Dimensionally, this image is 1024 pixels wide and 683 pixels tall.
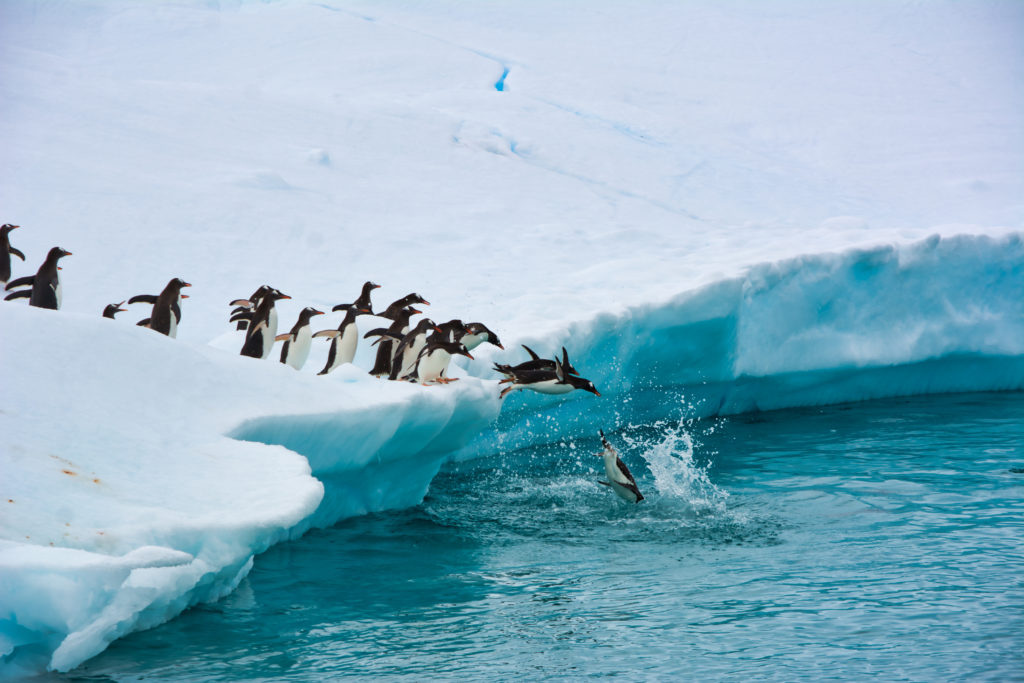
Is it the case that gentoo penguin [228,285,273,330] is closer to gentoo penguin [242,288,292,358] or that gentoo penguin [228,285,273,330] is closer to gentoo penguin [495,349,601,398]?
gentoo penguin [242,288,292,358]

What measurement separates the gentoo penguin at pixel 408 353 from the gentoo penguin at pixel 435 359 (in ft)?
1.31

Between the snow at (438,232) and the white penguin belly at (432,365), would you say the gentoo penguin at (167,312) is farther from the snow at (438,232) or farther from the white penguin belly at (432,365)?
the white penguin belly at (432,365)

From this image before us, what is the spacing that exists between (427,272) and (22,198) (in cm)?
464

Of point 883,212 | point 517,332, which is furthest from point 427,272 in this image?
point 883,212

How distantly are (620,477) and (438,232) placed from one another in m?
6.15

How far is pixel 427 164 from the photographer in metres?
14.6

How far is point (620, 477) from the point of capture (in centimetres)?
653

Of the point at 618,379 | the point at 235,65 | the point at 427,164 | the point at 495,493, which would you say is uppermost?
the point at 235,65

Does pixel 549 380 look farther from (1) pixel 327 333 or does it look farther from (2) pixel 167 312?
(2) pixel 167 312

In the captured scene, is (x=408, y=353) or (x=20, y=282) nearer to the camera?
(x=408, y=353)

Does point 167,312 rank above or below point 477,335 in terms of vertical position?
above

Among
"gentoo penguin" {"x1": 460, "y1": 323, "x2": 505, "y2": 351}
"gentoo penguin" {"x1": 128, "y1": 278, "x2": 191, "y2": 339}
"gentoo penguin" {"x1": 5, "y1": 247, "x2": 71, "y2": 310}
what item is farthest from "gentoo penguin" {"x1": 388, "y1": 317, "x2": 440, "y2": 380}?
"gentoo penguin" {"x1": 5, "y1": 247, "x2": 71, "y2": 310}

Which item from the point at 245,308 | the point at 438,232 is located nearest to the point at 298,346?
the point at 245,308

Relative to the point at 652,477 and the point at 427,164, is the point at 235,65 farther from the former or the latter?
the point at 652,477
